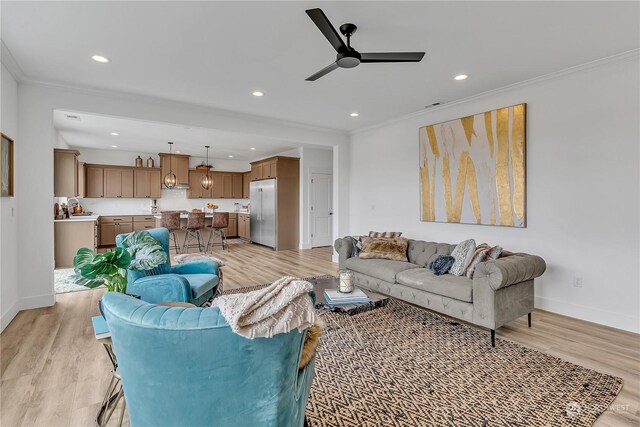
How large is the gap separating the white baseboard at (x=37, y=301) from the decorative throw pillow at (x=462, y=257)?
4.53 metres

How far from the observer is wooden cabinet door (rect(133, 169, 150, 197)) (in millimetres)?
8484

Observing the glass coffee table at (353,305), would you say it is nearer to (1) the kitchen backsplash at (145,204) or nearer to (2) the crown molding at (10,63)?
(2) the crown molding at (10,63)

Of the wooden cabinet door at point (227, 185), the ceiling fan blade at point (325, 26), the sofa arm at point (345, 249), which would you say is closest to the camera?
the ceiling fan blade at point (325, 26)

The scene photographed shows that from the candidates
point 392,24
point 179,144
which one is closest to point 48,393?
point 392,24

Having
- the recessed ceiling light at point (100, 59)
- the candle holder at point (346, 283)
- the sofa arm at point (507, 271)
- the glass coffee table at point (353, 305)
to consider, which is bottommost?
the glass coffee table at point (353, 305)

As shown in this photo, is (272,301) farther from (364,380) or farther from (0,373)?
(0,373)

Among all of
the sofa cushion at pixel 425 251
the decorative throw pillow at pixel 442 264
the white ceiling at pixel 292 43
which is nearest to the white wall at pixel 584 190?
the white ceiling at pixel 292 43

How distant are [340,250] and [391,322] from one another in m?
1.31

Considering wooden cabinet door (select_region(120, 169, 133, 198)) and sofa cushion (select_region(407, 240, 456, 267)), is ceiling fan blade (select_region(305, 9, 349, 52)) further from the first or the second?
wooden cabinet door (select_region(120, 169, 133, 198))

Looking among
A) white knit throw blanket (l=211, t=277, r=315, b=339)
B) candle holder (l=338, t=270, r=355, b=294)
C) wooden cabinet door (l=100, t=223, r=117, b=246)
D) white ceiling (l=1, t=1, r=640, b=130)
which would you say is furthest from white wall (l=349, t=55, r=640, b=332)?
wooden cabinet door (l=100, t=223, r=117, b=246)

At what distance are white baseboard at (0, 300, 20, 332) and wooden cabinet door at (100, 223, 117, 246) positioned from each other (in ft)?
16.5

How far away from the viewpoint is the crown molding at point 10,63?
9.43 ft

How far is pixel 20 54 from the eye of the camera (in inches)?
118

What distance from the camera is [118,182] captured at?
8.26m
